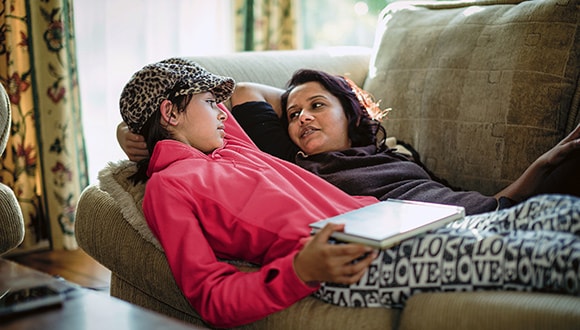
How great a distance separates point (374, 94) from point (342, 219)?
947mm

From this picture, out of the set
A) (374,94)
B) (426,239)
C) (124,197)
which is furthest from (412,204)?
(374,94)

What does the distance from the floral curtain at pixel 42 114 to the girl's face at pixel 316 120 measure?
1251mm

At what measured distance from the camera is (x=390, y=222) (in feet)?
4.15

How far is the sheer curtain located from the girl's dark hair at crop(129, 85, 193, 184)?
1.49m

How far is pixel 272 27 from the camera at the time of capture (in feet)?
11.7

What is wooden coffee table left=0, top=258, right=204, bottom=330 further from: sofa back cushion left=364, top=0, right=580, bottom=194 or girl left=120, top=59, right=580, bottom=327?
sofa back cushion left=364, top=0, right=580, bottom=194

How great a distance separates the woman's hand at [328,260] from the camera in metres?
1.18

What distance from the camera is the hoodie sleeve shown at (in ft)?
4.09

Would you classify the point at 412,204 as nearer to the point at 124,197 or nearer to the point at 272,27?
the point at 124,197

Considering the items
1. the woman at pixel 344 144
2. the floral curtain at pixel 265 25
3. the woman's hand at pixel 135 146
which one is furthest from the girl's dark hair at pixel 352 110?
the floral curtain at pixel 265 25

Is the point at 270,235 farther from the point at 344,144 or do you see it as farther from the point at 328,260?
the point at 344,144

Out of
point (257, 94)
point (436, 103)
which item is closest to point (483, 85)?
point (436, 103)

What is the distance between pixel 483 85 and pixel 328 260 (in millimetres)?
943

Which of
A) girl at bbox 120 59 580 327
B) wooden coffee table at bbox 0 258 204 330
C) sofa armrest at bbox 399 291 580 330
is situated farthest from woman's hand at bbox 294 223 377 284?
wooden coffee table at bbox 0 258 204 330
